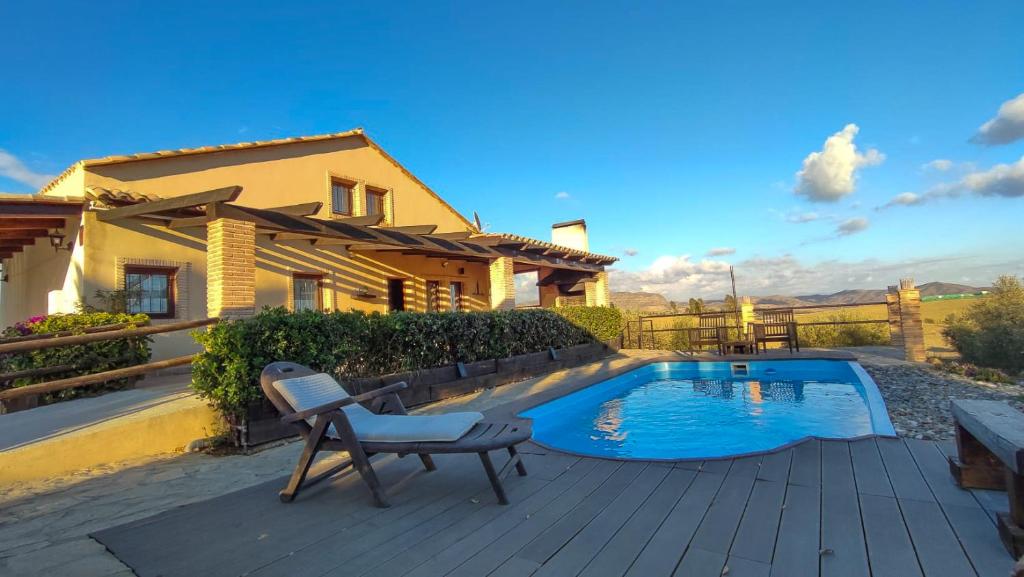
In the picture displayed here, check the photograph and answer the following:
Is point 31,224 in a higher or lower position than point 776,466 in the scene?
higher

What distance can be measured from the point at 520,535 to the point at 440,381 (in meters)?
4.79

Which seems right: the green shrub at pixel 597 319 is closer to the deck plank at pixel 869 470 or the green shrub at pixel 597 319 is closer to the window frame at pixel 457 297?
the window frame at pixel 457 297

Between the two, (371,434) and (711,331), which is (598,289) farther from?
(371,434)

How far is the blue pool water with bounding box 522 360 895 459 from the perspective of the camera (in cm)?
495

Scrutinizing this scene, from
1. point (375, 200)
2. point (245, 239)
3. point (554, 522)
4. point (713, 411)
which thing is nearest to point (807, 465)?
point (554, 522)

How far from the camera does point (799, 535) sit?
2062mm

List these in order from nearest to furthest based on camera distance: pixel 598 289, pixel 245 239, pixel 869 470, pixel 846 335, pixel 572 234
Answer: pixel 869 470 → pixel 245 239 → pixel 846 335 → pixel 598 289 → pixel 572 234

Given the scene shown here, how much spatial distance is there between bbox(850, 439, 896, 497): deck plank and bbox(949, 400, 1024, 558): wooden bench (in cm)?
35

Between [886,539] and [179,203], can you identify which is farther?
[179,203]

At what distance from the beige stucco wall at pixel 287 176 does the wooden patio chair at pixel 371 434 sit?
24.6ft

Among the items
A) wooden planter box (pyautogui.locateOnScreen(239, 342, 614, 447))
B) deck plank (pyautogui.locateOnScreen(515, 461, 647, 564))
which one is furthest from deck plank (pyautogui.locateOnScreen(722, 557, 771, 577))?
wooden planter box (pyautogui.locateOnScreen(239, 342, 614, 447))

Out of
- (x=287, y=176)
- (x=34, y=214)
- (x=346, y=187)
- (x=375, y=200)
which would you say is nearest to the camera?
(x=34, y=214)

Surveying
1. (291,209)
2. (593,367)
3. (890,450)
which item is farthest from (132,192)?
(890,450)

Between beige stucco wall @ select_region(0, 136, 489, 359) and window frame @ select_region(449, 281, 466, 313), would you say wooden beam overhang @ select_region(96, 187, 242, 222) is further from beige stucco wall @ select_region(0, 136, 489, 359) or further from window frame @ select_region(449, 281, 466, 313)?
window frame @ select_region(449, 281, 466, 313)
